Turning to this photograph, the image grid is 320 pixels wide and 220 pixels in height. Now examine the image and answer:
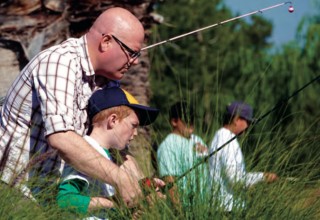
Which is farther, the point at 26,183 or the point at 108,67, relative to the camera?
the point at 108,67

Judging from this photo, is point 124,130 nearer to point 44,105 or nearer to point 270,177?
point 44,105

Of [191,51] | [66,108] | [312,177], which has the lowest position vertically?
[191,51]

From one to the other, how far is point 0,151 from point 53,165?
0.91ft

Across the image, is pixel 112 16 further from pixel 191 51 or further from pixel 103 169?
pixel 191 51

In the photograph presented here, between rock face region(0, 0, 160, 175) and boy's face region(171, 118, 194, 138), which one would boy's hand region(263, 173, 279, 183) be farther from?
rock face region(0, 0, 160, 175)

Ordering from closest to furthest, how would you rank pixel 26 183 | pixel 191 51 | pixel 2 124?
1. pixel 26 183
2. pixel 2 124
3. pixel 191 51

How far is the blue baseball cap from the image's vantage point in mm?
5332

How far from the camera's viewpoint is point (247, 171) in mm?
5457

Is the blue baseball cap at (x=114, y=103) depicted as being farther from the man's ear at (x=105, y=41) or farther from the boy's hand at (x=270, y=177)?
the boy's hand at (x=270, y=177)

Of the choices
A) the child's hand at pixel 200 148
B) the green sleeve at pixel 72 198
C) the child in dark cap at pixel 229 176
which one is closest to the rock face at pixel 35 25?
the child's hand at pixel 200 148

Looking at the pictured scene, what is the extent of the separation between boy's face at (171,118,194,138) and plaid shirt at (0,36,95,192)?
0.57 meters

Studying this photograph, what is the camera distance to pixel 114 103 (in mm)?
5371

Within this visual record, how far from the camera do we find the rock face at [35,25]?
7.64 m

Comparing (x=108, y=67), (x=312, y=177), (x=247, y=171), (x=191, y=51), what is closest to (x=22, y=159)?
(x=108, y=67)
